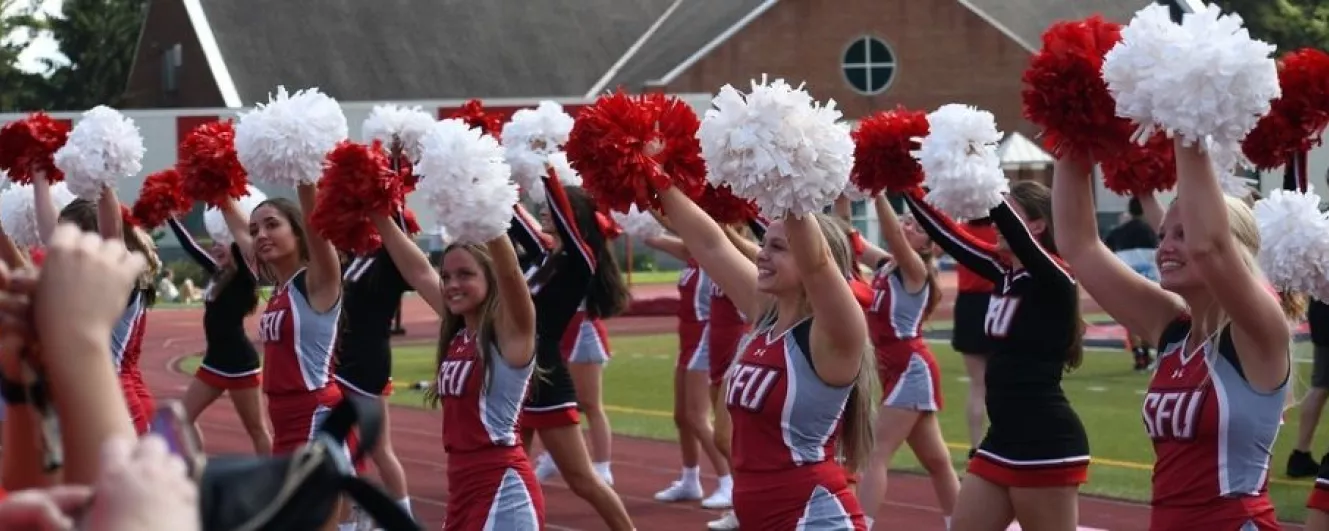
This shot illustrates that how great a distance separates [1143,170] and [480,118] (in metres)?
2.96

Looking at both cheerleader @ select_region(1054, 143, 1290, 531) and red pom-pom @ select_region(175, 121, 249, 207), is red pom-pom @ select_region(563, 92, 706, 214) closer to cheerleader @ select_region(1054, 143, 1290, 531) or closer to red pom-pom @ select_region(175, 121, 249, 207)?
cheerleader @ select_region(1054, 143, 1290, 531)

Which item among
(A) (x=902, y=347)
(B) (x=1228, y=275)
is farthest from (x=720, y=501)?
(B) (x=1228, y=275)

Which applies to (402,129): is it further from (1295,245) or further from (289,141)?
(1295,245)

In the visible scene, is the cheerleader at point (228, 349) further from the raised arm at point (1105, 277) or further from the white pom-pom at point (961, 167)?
the raised arm at point (1105, 277)

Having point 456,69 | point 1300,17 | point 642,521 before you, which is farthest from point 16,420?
point 1300,17

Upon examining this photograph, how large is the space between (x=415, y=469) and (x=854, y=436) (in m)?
6.89

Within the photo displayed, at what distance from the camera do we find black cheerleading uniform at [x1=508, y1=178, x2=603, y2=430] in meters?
7.74

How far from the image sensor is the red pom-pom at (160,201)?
8602 millimetres

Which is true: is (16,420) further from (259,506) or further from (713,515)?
(713,515)

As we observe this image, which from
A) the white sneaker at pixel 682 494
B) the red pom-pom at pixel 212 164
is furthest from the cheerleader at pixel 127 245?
the white sneaker at pixel 682 494

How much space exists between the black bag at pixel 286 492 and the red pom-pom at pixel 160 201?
6990 millimetres

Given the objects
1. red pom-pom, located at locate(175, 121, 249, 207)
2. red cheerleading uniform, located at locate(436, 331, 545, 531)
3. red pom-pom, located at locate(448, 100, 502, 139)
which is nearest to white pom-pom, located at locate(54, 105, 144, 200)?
red pom-pom, located at locate(175, 121, 249, 207)

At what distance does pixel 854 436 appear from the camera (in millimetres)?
5023

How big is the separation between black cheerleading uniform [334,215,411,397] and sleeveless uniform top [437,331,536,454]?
2.62m
